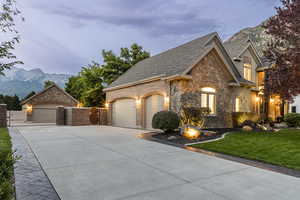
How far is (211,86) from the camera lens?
518 inches

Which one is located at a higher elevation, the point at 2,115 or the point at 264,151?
the point at 2,115

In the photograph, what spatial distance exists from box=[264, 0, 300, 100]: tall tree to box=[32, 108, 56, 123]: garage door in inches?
975

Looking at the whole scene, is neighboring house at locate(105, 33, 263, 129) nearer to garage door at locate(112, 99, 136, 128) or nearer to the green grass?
garage door at locate(112, 99, 136, 128)

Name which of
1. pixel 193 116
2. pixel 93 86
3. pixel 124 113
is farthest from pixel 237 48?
pixel 93 86

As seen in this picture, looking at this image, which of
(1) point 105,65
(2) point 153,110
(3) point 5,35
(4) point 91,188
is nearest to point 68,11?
(1) point 105,65

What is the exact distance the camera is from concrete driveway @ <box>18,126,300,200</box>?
10.7 ft

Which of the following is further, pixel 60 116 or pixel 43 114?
pixel 43 114

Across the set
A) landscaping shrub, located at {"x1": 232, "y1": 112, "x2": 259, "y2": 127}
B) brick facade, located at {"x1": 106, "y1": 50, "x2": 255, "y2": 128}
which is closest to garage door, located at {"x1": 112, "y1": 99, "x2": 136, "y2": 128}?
brick facade, located at {"x1": 106, "y1": 50, "x2": 255, "y2": 128}

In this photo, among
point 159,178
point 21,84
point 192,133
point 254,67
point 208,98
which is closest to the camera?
point 159,178

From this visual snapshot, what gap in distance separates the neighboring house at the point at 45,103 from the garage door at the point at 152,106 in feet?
52.2

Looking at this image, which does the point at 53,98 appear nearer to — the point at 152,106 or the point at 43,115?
the point at 43,115

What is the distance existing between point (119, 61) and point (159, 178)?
21815mm

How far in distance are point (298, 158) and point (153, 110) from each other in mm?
9318

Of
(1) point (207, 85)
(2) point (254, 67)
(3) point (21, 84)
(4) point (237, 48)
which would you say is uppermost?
(3) point (21, 84)
